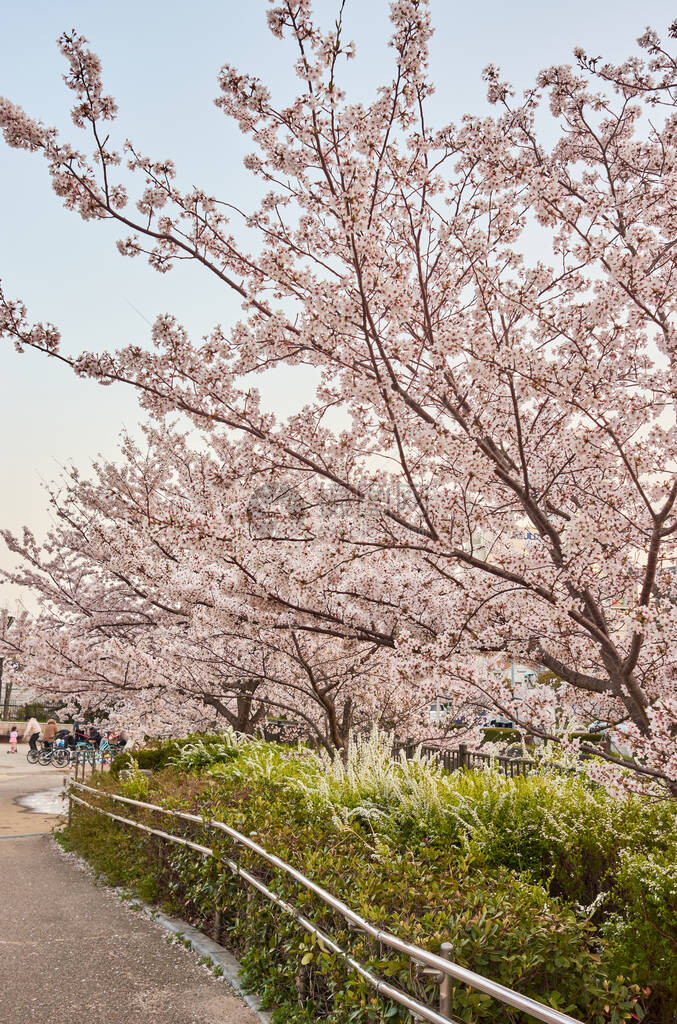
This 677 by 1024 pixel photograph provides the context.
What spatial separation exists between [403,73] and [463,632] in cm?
321

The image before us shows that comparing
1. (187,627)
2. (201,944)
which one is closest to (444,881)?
(201,944)

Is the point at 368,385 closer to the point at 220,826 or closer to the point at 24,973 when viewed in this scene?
the point at 220,826

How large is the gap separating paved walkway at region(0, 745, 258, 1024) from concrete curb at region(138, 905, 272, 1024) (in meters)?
0.07

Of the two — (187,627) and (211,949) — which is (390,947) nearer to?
(211,949)

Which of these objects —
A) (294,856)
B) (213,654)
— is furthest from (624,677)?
(213,654)

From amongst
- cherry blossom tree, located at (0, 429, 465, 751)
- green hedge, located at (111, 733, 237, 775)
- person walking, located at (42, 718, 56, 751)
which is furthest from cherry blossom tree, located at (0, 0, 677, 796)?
person walking, located at (42, 718, 56, 751)

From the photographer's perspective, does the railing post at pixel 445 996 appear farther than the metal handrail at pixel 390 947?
Yes

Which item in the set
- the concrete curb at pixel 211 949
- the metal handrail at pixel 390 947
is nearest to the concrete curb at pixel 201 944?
the concrete curb at pixel 211 949

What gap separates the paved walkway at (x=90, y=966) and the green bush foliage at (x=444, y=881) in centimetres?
38

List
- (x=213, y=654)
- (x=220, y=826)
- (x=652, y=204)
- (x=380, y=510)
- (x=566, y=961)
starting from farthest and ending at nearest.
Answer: (x=213, y=654), (x=220, y=826), (x=652, y=204), (x=380, y=510), (x=566, y=961)

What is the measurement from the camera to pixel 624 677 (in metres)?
3.86

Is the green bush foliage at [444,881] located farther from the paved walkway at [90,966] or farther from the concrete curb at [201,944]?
the paved walkway at [90,966]

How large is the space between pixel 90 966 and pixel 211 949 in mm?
893

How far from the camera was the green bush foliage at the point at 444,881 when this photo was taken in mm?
3348
